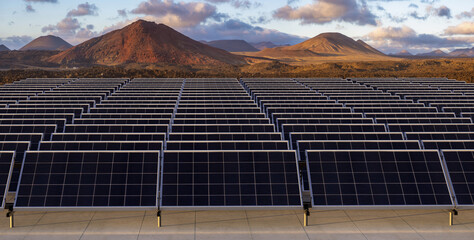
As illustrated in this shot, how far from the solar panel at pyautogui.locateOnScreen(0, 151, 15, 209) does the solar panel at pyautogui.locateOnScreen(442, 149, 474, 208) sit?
15.4m

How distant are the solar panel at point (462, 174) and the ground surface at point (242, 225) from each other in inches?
39.8

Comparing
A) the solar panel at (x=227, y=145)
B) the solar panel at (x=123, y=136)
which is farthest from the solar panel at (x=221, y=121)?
the solar panel at (x=227, y=145)

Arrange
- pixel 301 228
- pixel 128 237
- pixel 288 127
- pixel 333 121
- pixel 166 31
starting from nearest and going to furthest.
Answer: pixel 128 237 → pixel 301 228 → pixel 288 127 → pixel 333 121 → pixel 166 31

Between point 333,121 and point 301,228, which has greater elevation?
point 333,121

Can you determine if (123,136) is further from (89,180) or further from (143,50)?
(143,50)

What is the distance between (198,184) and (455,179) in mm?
9210

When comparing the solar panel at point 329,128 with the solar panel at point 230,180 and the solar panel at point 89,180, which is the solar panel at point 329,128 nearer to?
the solar panel at point 230,180

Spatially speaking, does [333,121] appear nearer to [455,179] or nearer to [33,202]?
[455,179]

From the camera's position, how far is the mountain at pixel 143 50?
16188 centimetres

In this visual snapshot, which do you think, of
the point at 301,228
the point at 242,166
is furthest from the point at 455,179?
the point at 242,166

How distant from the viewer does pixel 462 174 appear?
12.7 metres

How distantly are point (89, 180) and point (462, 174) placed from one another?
1338 cm

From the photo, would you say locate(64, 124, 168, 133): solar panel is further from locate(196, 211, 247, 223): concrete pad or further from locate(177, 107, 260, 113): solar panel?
locate(196, 211, 247, 223): concrete pad

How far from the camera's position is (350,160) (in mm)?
12922
